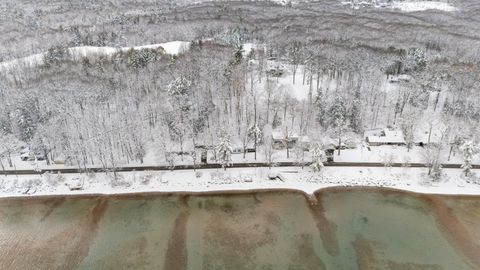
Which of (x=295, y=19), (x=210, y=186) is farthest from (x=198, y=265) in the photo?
(x=295, y=19)

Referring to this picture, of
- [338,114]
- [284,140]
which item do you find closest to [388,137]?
[338,114]

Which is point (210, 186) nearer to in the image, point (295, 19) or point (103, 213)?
point (103, 213)

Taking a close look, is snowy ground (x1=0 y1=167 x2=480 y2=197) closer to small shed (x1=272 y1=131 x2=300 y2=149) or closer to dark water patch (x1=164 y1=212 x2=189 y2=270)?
small shed (x1=272 y1=131 x2=300 y2=149)

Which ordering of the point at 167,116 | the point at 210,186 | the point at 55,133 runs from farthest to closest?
the point at 167,116, the point at 55,133, the point at 210,186

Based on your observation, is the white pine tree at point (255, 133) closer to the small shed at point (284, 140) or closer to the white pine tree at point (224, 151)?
the small shed at point (284, 140)

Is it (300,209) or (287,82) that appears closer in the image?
(300,209)

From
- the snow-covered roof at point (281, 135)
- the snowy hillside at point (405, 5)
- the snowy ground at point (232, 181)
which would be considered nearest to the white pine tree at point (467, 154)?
the snowy ground at point (232, 181)
